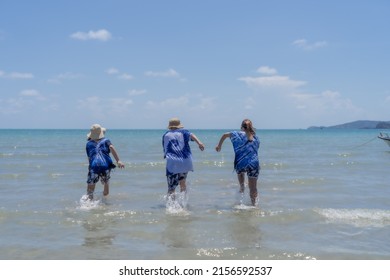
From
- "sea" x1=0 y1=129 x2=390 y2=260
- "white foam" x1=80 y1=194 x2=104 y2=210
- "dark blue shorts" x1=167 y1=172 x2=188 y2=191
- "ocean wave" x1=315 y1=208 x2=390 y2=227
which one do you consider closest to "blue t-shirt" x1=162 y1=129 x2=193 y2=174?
"dark blue shorts" x1=167 y1=172 x2=188 y2=191

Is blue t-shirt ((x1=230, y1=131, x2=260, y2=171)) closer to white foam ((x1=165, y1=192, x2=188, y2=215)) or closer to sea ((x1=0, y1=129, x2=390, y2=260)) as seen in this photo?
sea ((x1=0, y1=129, x2=390, y2=260))

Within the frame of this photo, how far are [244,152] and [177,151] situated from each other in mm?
1349

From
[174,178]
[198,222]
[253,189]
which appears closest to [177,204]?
[174,178]

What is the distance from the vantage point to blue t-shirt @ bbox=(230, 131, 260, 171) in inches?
326

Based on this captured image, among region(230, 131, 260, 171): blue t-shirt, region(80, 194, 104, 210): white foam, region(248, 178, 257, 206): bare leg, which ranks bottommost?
region(80, 194, 104, 210): white foam

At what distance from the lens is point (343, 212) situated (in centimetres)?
769

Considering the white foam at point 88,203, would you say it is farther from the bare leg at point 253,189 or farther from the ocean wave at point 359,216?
the ocean wave at point 359,216

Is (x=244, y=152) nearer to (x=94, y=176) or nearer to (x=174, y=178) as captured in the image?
(x=174, y=178)

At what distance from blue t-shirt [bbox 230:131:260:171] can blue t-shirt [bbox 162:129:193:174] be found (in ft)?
3.18

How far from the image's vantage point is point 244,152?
27.5ft

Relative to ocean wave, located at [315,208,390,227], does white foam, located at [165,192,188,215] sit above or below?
above

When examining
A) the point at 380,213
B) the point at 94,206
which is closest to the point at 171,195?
the point at 94,206

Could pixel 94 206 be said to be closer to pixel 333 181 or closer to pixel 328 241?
pixel 328 241
